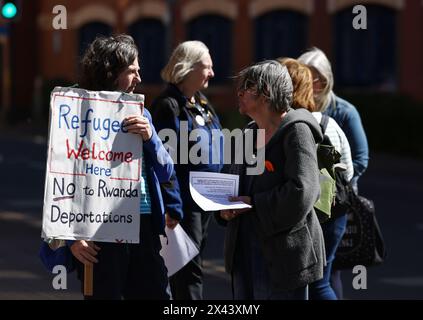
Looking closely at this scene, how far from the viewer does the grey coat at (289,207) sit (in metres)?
5.96

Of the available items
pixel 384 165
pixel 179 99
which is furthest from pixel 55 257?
pixel 384 165

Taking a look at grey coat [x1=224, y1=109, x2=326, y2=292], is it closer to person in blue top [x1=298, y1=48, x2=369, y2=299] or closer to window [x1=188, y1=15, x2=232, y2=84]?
person in blue top [x1=298, y1=48, x2=369, y2=299]

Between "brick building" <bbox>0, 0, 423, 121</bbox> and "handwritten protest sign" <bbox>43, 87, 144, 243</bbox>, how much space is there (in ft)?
69.8

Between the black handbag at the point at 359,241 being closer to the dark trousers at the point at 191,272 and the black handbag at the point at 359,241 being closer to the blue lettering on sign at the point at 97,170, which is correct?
the dark trousers at the point at 191,272

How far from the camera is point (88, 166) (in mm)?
6043

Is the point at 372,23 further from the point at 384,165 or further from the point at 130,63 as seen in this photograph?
the point at 130,63

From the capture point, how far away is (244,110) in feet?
20.3

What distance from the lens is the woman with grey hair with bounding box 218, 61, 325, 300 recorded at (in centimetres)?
598

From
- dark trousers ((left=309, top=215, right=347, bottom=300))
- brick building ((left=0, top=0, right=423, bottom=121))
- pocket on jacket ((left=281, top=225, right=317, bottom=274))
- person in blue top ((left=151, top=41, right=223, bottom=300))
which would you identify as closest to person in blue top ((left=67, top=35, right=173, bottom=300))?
pocket on jacket ((left=281, top=225, right=317, bottom=274))

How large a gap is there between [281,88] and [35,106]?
33.1m

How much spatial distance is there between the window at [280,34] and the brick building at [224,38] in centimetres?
3

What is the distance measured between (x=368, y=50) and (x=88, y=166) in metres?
23.2

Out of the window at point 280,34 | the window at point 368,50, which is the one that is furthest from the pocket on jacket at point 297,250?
the window at point 280,34

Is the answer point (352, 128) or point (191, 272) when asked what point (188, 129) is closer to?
point (191, 272)
